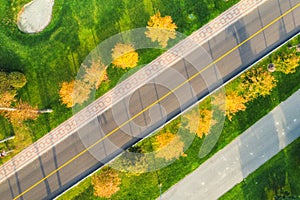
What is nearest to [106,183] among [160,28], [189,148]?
[189,148]

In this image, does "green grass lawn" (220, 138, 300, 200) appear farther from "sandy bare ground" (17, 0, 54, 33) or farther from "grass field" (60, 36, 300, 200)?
"sandy bare ground" (17, 0, 54, 33)

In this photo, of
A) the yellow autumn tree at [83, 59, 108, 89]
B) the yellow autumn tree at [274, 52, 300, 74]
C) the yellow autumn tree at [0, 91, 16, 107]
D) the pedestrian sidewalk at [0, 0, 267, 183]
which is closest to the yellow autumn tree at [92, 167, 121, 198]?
the pedestrian sidewalk at [0, 0, 267, 183]

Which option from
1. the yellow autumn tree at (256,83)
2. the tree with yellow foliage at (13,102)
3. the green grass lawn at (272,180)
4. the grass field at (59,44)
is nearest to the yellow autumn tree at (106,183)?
the grass field at (59,44)

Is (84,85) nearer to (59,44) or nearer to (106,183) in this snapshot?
(59,44)

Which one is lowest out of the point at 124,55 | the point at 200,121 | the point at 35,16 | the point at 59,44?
the point at 200,121

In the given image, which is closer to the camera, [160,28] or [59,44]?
[160,28]

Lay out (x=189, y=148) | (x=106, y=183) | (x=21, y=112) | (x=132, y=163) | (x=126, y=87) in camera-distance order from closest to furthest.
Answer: (x=106, y=183)
(x=21, y=112)
(x=132, y=163)
(x=126, y=87)
(x=189, y=148)

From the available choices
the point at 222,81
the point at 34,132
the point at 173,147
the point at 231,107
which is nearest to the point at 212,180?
the point at 173,147
